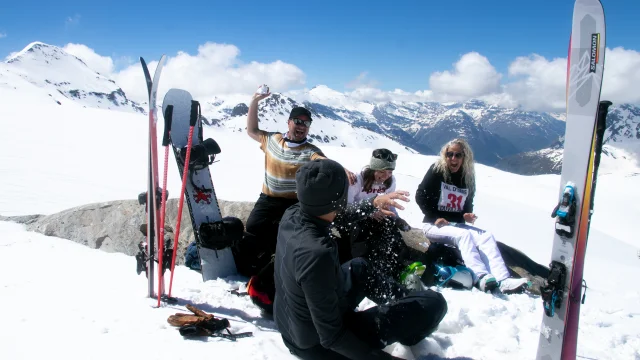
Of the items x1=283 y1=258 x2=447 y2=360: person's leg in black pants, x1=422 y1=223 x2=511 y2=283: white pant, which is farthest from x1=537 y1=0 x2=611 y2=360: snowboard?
x1=422 y1=223 x2=511 y2=283: white pant

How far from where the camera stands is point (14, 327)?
3244mm

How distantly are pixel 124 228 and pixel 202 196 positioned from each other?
8.39 ft

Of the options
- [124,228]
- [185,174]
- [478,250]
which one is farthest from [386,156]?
[124,228]

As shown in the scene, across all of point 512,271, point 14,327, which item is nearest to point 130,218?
point 14,327

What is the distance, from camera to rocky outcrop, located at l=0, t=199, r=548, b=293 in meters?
6.51

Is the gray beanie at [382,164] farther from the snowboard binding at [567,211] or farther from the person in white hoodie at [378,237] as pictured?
Answer: the snowboard binding at [567,211]

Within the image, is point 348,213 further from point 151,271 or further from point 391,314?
point 151,271

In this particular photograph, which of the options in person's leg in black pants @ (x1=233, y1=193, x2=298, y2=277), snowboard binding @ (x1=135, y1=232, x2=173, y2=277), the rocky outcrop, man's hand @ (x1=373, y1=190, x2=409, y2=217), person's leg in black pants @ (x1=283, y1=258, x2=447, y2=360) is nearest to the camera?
person's leg in black pants @ (x1=283, y1=258, x2=447, y2=360)

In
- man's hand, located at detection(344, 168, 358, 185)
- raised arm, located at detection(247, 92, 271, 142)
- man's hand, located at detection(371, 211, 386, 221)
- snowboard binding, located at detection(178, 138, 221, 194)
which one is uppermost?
raised arm, located at detection(247, 92, 271, 142)

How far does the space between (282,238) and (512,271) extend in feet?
15.0

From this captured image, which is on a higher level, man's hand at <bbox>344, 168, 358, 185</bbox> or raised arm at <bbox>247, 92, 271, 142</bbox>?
raised arm at <bbox>247, 92, 271, 142</bbox>

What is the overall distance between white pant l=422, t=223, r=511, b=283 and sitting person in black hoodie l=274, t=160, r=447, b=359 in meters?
2.10

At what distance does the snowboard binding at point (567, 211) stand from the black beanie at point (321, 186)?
1.80 metres

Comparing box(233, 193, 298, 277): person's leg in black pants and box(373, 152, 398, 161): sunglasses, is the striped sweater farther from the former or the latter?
box(373, 152, 398, 161): sunglasses
